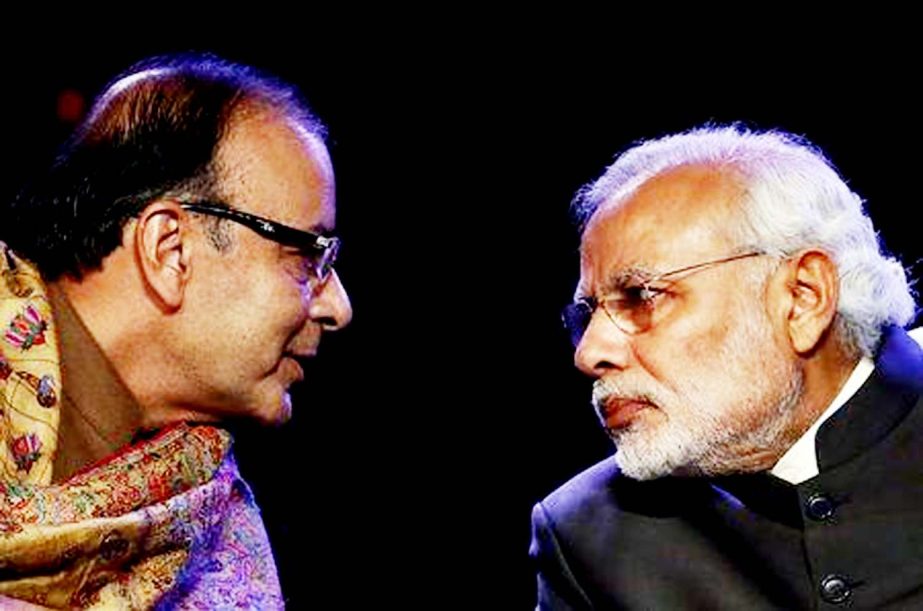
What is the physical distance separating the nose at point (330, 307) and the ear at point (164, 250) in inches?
12.3

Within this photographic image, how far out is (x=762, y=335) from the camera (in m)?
2.96

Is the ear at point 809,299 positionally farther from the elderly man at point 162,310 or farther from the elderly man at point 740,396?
the elderly man at point 162,310

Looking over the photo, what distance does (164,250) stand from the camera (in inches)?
110

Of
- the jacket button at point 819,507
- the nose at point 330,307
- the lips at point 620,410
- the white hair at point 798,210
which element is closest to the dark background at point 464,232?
the white hair at point 798,210

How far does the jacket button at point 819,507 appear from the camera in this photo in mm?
2785

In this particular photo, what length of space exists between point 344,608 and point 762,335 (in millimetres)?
2637

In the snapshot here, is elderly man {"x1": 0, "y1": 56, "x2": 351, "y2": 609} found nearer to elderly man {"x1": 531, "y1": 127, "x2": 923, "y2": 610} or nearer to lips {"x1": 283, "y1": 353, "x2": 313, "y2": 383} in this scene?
lips {"x1": 283, "y1": 353, "x2": 313, "y2": 383}

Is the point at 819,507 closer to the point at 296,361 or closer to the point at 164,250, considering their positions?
the point at 296,361

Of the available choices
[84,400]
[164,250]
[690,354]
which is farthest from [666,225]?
[84,400]

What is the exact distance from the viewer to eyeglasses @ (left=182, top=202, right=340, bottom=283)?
110 inches

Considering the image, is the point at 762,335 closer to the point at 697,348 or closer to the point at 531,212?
the point at 697,348

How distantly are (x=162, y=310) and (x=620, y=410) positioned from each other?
1.07m

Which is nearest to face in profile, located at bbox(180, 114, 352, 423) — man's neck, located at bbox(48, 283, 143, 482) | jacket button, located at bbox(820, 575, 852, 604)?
man's neck, located at bbox(48, 283, 143, 482)

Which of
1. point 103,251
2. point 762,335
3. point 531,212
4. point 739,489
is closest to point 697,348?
point 762,335
